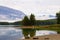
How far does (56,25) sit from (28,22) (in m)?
10.7

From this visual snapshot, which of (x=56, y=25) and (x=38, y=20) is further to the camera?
(x=38, y=20)

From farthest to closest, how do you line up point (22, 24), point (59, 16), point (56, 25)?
point (22, 24), point (59, 16), point (56, 25)

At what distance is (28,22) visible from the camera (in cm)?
6594

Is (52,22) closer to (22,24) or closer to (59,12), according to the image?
(59,12)

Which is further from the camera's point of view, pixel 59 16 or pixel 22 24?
pixel 22 24

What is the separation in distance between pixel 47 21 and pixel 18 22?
1086cm

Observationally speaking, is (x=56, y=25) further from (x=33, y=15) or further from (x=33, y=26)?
(x=33, y=15)

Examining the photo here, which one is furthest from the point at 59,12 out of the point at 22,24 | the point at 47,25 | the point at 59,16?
the point at 22,24

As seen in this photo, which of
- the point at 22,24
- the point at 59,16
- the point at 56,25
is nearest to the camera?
the point at 56,25

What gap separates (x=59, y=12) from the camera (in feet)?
216

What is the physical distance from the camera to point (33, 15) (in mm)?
69500

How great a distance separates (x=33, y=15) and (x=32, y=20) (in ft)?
14.0

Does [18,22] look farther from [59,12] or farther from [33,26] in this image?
[59,12]

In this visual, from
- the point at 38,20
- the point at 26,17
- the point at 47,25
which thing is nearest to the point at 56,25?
the point at 47,25
